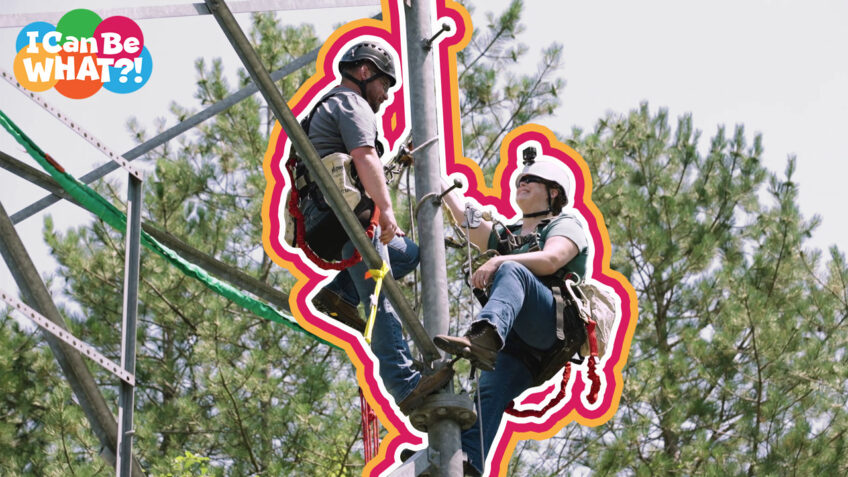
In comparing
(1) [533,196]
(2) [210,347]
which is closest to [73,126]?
(1) [533,196]

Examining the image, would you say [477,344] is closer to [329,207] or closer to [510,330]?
[510,330]

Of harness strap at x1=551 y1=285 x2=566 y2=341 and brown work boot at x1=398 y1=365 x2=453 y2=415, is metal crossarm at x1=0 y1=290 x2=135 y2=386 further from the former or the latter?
harness strap at x1=551 y1=285 x2=566 y2=341

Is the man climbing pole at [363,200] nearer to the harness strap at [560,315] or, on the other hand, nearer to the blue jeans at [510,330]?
the blue jeans at [510,330]

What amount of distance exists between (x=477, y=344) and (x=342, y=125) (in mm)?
1293

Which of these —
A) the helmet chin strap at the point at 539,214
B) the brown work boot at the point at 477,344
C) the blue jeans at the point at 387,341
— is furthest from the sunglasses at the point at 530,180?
the brown work boot at the point at 477,344

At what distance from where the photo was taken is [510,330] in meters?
6.31

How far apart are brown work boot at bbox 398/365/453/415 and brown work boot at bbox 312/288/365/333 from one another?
2.59 ft

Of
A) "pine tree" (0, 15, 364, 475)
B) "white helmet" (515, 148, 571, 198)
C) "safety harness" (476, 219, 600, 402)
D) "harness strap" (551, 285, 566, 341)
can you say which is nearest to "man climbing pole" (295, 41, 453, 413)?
"safety harness" (476, 219, 600, 402)

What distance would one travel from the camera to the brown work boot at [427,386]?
568cm

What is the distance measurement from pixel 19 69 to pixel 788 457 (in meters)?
7.60

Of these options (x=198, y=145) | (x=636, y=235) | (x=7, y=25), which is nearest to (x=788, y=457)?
(x=636, y=235)

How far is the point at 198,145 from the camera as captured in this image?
1414 centimetres

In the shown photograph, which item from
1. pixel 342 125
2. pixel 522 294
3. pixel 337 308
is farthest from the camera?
pixel 337 308

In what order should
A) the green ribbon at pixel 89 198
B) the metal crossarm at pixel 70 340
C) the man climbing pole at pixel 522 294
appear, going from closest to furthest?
1. the metal crossarm at pixel 70 340
2. the green ribbon at pixel 89 198
3. the man climbing pole at pixel 522 294
